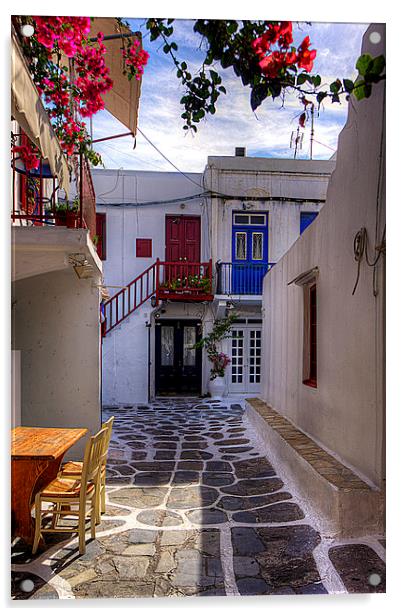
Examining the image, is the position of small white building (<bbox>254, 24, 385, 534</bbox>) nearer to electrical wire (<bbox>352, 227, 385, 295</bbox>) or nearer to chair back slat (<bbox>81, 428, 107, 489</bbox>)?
electrical wire (<bbox>352, 227, 385, 295</bbox>)

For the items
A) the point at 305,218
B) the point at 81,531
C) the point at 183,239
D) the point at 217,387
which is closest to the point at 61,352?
the point at 81,531

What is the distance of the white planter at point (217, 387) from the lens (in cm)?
682

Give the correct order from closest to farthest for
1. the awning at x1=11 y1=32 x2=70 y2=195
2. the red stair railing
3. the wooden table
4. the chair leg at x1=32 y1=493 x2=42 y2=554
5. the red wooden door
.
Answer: the awning at x1=11 y1=32 x2=70 y2=195
the chair leg at x1=32 y1=493 x2=42 y2=554
the wooden table
the red wooden door
the red stair railing

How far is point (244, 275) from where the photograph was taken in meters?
7.27

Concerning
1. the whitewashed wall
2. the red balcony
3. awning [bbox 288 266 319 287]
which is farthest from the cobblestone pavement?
the whitewashed wall

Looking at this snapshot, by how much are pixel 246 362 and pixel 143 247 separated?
2579 millimetres

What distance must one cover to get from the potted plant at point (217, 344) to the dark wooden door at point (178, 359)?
138mm

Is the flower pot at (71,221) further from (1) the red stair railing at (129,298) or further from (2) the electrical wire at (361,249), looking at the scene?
(1) the red stair railing at (129,298)

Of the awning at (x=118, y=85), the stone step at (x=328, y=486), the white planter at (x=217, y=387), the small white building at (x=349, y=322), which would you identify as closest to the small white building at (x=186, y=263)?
the white planter at (x=217, y=387)

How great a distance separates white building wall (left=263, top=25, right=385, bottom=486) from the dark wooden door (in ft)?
6.08

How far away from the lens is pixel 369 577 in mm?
2627

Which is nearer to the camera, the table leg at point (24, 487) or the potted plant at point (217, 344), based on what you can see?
the table leg at point (24, 487)

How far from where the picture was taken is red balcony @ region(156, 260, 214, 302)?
266 inches

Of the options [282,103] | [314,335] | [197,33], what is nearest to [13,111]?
[197,33]
